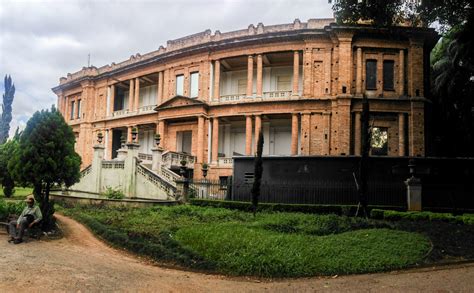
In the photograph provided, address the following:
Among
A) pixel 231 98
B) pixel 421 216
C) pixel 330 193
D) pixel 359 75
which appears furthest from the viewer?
pixel 231 98

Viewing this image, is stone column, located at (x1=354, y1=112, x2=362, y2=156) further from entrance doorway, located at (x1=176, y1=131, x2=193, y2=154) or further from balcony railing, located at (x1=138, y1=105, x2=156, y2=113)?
balcony railing, located at (x1=138, y1=105, x2=156, y2=113)

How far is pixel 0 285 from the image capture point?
6.12 metres

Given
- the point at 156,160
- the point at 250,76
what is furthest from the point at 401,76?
the point at 156,160

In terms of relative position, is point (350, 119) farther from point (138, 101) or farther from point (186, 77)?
point (138, 101)

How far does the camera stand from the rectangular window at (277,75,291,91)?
28.2 metres

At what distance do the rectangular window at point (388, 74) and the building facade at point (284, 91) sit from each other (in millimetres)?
68

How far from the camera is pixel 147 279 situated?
22.6 feet

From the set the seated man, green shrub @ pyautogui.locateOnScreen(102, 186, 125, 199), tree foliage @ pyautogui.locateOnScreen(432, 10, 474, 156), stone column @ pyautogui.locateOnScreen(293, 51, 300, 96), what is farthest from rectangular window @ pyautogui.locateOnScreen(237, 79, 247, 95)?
the seated man

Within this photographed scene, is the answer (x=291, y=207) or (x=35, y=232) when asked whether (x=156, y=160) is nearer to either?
(x=291, y=207)

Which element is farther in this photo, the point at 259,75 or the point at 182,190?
the point at 259,75

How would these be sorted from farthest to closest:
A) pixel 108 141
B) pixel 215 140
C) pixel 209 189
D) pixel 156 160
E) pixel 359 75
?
pixel 108 141
pixel 215 140
pixel 359 75
pixel 156 160
pixel 209 189

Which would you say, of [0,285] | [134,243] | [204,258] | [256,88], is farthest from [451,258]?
[256,88]

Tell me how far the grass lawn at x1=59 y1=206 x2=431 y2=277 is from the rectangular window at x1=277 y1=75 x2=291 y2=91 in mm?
17698

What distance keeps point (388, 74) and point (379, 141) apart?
463 centimetres
